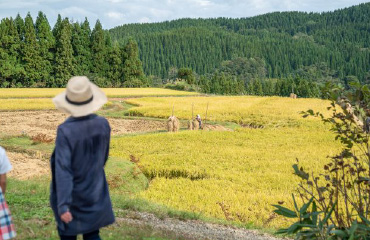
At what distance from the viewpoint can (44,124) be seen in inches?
1056

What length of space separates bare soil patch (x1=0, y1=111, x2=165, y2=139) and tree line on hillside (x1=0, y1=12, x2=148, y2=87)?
34066 mm

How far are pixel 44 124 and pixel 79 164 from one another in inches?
950

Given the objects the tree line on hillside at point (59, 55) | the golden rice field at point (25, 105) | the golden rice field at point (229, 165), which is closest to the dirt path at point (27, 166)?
the golden rice field at point (229, 165)

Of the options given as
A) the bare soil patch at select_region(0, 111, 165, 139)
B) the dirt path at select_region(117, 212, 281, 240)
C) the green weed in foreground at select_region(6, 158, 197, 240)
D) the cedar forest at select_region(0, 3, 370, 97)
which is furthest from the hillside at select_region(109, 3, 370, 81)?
the dirt path at select_region(117, 212, 281, 240)

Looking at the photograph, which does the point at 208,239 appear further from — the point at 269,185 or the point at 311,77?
the point at 311,77

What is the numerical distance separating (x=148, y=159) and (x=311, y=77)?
129m

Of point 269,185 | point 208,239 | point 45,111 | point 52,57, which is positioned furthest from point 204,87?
point 208,239

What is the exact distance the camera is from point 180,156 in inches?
667

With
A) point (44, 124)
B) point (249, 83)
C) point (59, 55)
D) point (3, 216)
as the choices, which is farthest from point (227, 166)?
point (249, 83)

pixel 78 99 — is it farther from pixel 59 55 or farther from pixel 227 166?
pixel 59 55

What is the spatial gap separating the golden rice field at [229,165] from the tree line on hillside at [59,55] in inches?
1843

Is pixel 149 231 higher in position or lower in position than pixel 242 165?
higher

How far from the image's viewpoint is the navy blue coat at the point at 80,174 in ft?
12.1

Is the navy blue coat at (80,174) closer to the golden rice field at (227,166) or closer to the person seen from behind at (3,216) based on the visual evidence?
the person seen from behind at (3,216)
